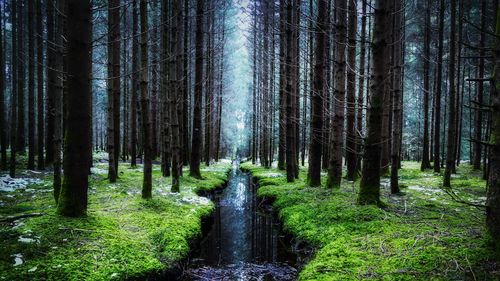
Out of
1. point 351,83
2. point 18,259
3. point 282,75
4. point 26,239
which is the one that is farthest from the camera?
point 282,75

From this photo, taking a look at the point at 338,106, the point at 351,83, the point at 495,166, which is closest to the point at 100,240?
the point at 495,166

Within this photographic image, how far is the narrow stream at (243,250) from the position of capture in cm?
562

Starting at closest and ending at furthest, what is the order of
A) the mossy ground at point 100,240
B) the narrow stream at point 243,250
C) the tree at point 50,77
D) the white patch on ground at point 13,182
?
1. the mossy ground at point 100,240
2. the narrow stream at point 243,250
3. the white patch on ground at point 13,182
4. the tree at point 50,77

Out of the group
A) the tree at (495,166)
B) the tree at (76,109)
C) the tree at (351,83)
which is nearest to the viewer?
the tree at (495,166)

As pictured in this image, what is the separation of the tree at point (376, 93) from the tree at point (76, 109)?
18.2 feet

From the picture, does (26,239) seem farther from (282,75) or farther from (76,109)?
(282,75)

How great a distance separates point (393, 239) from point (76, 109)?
5.59 metres

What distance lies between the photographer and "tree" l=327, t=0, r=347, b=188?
952 cm

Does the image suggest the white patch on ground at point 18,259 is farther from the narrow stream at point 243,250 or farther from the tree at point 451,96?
the tree at point 451,96

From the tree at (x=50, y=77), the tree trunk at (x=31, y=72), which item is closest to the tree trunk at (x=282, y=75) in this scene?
the tree at (x=50, y=77)

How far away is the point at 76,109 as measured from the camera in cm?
549

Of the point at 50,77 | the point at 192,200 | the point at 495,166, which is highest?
the point at 50,77

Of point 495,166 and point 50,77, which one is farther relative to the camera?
point 50,77

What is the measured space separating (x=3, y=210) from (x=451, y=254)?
27.9 feet
